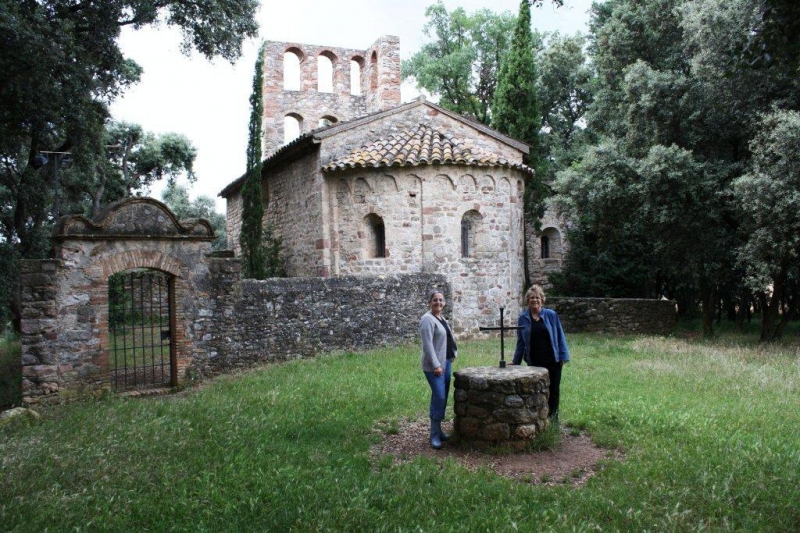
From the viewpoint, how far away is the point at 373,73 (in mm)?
25953

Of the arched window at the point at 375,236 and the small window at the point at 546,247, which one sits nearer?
the arched window at the point at 375,236

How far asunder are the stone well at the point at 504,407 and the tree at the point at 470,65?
27645mm

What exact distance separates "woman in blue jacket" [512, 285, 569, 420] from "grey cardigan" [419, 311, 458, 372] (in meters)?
1.04

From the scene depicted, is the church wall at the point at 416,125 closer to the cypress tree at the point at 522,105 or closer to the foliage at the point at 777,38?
the cypress tree at the point at 522,105

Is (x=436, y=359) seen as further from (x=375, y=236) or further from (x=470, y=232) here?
(x=470, y=232)

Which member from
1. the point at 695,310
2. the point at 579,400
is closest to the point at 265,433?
the point at 579,400

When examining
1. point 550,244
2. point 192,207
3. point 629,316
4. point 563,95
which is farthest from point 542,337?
point 192,207

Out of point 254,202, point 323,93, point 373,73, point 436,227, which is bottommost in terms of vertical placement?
point 436,227

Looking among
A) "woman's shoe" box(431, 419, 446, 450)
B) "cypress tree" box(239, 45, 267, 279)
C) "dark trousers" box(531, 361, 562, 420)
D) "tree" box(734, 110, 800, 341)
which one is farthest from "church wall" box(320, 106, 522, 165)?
"woman's shoe" box(431, 419, 446, 450)

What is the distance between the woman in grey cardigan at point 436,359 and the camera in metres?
7.01

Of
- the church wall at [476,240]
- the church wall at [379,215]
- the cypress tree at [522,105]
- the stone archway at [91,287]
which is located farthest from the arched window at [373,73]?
the stone archway at [91,287]

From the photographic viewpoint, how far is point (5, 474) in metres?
5.50

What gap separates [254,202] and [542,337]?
13384mm

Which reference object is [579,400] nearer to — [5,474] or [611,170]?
[5,474]
